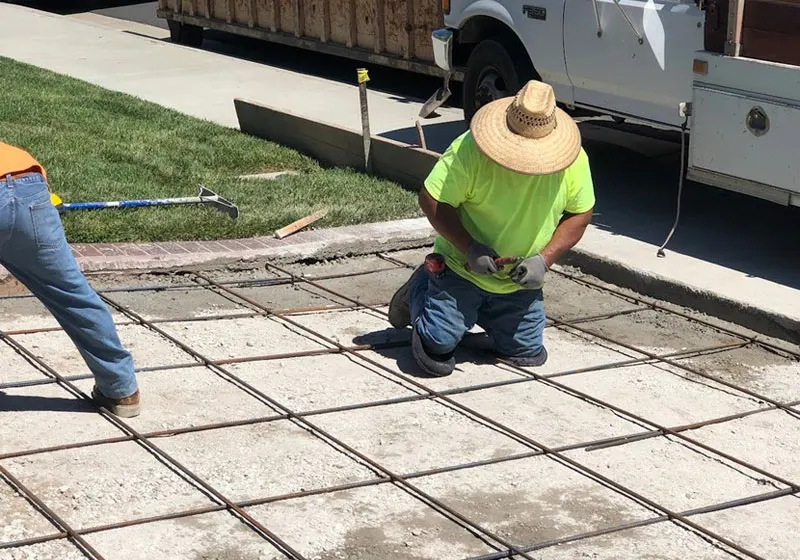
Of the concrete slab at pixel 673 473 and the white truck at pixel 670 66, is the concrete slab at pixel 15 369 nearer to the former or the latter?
the concrete slab at pixel 673 473

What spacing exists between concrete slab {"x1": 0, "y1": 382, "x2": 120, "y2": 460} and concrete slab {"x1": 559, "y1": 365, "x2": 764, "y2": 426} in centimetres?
198

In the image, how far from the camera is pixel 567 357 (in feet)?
19.0

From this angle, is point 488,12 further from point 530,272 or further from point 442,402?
point 442,402

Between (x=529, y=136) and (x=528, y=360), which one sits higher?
(x=529, y=136)

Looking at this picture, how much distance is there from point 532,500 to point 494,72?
5372 mm

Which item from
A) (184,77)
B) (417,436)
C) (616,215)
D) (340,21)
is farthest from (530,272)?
(184,77)

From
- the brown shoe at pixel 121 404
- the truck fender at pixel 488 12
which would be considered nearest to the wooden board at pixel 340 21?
the truck fender at pixel 488 12

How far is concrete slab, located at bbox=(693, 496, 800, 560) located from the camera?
4094mm

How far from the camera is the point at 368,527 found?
4.11 meters

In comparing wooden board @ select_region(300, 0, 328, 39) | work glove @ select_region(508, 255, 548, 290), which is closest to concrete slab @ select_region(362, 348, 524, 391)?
work glove @ select_region(508, 255, 548, 290)

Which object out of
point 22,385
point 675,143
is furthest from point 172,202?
point 675,143

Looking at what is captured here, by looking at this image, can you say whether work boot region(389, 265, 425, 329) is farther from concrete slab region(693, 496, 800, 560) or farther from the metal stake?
the metal stake

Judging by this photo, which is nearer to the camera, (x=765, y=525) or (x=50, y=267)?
(x=765, y=525)

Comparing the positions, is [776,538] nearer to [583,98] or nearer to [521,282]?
[521,282]
